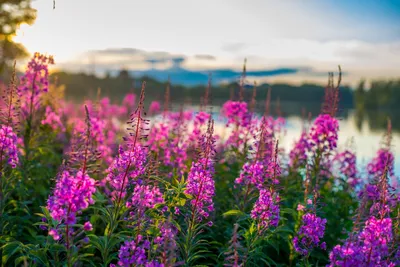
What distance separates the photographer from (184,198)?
6.31 meters

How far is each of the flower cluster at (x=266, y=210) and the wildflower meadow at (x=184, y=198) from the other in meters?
0.01

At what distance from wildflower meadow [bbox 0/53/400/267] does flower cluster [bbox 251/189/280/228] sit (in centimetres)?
1

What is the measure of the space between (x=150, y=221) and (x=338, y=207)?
544 cm

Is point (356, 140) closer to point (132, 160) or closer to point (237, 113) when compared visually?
point (237, 113)

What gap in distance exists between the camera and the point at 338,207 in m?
9.52

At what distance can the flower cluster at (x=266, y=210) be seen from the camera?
5715 mm

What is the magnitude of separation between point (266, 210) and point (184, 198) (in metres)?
1.21

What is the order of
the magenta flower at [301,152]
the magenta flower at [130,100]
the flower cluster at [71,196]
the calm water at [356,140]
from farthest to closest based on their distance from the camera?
1. the magenta flower at [130,100]
2. the calm water at [356,140]
3. the magenta flower at [301,152]
4. the flower cluster at [71,196]

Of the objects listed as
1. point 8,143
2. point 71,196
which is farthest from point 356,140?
point 71,196

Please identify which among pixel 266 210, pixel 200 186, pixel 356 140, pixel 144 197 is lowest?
pixel 356 140

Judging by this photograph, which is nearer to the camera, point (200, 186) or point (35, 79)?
point (200, 186)

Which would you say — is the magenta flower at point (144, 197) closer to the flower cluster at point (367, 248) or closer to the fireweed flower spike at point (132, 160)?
the fireweed flower spike at point (132, 160)

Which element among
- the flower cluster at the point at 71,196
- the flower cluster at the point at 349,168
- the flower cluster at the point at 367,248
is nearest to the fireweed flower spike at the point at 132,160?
the flower cluster at the point at 71,196

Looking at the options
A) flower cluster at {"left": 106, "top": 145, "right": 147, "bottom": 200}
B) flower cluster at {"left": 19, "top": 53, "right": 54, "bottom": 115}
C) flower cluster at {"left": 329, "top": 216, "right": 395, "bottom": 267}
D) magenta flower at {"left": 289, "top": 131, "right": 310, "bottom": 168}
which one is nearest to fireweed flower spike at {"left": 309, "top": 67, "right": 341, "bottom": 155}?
magenta flower at {"left": 289, "top": 131, "right": 310, "bottom": 168}
